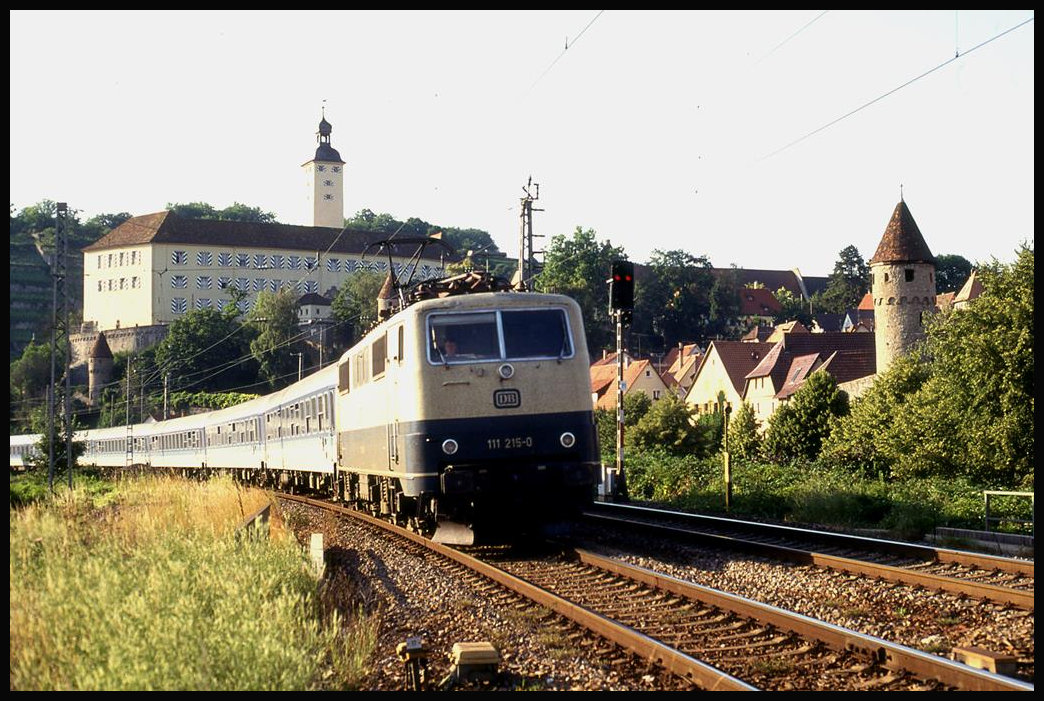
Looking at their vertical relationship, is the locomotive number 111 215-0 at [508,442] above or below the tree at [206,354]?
below

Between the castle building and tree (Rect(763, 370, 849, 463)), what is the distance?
79909 millimetres

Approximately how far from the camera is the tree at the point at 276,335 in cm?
10538

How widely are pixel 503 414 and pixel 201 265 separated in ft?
429

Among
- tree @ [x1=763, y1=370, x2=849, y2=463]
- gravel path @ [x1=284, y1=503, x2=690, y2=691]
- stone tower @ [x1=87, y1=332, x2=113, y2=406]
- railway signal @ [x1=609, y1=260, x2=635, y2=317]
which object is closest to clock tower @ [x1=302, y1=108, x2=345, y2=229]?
stone tower @ [x1=87, y1=332, x2=113, y2=406]

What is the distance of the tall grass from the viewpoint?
646 cm

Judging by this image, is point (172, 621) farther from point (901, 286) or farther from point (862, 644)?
point (901, 286)

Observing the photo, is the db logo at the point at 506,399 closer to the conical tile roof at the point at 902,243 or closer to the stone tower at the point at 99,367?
the conical tile roof at the point at 902,243

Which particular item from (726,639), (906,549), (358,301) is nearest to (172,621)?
(726,639)

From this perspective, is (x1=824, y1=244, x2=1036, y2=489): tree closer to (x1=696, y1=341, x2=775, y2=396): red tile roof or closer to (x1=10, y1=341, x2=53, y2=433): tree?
(x1=696, y1=341, x2=775, y2=396): red tile roof

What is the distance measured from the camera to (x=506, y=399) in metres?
13.8

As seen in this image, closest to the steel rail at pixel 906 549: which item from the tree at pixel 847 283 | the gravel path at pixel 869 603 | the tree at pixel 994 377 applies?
the gravel path at pixel 869 603

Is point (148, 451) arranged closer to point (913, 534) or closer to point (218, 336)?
point (913, 534)

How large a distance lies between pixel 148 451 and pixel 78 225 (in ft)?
426

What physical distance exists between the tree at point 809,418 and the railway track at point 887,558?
4096cm
